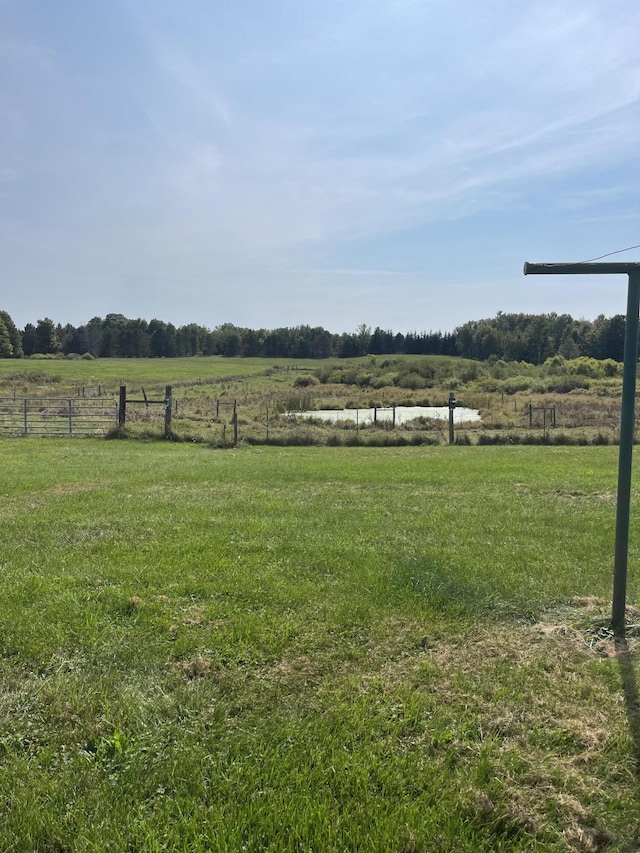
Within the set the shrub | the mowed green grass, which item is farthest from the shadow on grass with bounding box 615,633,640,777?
the shrub

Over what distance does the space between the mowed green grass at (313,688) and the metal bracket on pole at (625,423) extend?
304 mm

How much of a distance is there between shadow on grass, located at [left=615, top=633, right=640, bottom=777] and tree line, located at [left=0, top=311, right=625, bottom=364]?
284ft

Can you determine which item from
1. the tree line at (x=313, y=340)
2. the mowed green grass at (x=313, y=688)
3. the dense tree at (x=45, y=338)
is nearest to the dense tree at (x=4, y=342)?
the tree line at (x=313, y=340)

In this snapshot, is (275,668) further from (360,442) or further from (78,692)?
(360,442)

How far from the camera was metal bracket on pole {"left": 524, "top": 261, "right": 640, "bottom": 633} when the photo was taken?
3.85 m

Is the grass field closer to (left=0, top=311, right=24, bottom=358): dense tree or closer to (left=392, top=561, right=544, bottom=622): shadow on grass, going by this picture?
(left=392, top=561, right=544, bottom=622): shadow on grass

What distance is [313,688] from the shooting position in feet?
10.6

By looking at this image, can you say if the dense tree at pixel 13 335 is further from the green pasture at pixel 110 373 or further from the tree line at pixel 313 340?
the green pasture at pixel 110 373

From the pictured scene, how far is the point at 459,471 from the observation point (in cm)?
1166

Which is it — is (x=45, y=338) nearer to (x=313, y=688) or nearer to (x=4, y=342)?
(x=4, y=342)

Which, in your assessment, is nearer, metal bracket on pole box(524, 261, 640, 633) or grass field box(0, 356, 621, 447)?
metal bracket on pole box(524, 261, 640, 633)

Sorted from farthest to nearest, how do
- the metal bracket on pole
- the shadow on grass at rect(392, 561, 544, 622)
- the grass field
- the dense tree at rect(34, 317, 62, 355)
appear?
the dense tree at rect(34, 317, 62, 355), the grass field, the shadow on grass at rect(392, 561, 544, 622), the metal bracket on pole

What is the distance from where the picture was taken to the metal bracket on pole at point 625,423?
3.85 meters

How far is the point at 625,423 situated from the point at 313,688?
2843 millimetres
